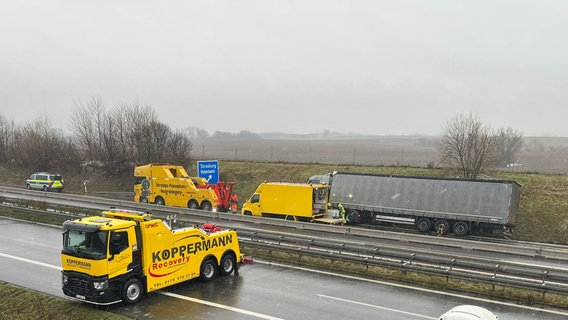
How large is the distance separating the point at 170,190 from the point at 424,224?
18566 mm

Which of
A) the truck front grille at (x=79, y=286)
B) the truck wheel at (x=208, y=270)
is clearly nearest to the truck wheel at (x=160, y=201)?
the truck wheel at (x=208, y=270)

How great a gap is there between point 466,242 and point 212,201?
17.6 m

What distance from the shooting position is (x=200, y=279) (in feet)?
47.0

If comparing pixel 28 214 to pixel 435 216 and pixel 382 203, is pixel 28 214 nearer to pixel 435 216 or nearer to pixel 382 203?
pixel 382 203

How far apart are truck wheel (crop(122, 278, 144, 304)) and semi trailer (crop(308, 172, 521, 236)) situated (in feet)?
60.8

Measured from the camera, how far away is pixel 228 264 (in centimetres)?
1508

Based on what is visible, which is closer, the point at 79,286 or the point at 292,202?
the point at 79,286

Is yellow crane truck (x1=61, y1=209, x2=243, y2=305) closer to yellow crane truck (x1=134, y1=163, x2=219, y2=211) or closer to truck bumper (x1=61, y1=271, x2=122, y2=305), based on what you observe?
truck bumper (x1=61, y1=271, x2=122, y2=305)

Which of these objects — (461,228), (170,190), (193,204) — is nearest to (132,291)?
(461,228)

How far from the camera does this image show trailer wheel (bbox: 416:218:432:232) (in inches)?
1038

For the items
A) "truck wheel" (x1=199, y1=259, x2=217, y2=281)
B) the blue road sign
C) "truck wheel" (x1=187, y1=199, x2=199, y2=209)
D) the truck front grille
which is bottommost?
"truck wheel" (x1=187, y1=199, x2=199, y2=209)

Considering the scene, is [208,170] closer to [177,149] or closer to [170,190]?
[170,190]

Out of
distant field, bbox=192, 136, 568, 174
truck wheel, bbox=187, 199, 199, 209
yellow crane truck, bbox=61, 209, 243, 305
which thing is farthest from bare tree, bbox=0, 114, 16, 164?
yellow crane truck, bbox=61, 209, 243, 305

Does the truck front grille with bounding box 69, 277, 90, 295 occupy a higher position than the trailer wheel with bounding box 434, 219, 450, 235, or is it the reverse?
the truck front grille with bounding box 69, 277, 90, 295
